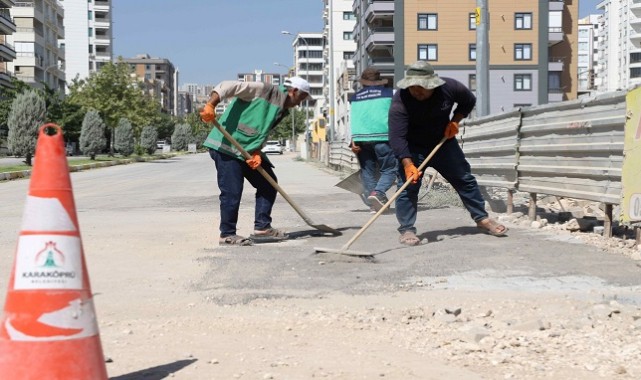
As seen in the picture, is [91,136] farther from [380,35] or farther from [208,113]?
[208,113]

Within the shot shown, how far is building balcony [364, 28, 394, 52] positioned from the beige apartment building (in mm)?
3402

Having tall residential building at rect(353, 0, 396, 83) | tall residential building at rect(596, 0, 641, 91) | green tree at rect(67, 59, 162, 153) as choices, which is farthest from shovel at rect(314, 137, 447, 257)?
tall residential building at rect(596, 0, 641, 91)

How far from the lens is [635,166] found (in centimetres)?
679

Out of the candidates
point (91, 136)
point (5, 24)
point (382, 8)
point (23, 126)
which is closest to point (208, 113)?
point (23, 126)

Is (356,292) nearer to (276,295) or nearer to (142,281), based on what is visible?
(276,295)

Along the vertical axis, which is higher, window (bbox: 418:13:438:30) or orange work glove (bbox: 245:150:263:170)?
window (bbox: 418:13:438:30)

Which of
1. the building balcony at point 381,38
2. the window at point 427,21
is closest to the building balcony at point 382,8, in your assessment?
the building balcony at point 381,38

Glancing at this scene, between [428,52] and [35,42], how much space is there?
44.9 m

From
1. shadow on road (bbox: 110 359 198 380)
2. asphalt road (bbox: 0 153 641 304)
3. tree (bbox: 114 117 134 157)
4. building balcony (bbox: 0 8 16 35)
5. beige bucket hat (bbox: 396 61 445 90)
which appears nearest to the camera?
shadow on road (bbox: 110 359 198 380)

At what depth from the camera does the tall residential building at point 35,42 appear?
8838 cm

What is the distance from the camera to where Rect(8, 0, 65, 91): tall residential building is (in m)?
88.4

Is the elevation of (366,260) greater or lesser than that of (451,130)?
lesser

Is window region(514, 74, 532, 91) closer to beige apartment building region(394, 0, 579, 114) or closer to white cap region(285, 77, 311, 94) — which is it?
beige apartment building region(394, 0, 579, 114)

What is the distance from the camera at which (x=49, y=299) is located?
126 inches
